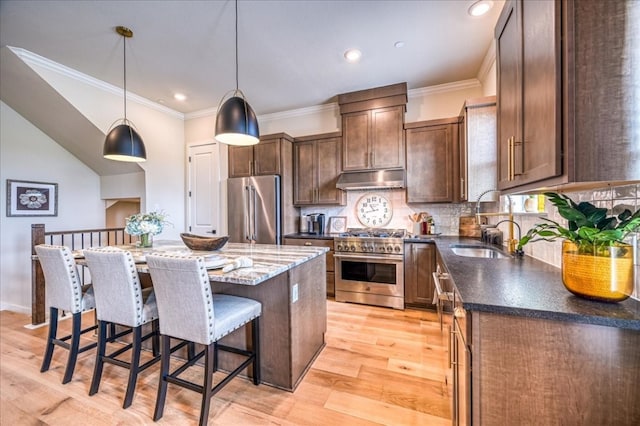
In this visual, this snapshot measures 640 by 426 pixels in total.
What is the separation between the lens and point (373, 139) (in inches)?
139

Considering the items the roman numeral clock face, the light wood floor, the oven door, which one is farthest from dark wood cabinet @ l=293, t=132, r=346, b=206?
the light wood floor

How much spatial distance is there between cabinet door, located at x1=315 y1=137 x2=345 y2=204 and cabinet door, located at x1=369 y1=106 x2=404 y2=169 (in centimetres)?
52

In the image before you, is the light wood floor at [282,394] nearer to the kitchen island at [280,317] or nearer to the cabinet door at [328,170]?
the kitchen island at [280,317]

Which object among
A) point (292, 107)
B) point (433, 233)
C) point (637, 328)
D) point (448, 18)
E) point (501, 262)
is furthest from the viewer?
point (292, 107)

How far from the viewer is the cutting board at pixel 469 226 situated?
3.22 meters

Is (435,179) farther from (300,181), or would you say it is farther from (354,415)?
(354,415)

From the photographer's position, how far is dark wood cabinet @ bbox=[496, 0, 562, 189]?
0.92 metres

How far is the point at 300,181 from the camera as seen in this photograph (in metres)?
3.99

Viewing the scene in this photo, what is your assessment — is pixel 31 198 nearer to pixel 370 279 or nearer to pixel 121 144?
pixel 121 144

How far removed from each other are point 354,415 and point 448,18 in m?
3.14

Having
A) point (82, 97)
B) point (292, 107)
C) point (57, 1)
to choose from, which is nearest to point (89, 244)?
point (82, 97)

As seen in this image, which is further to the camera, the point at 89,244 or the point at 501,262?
the point at 89,244

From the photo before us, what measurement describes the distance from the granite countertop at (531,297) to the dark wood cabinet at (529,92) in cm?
47

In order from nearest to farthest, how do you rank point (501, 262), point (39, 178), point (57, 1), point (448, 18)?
point (501, 262), point (57, 1), point (448, 18), point (39, 178)
